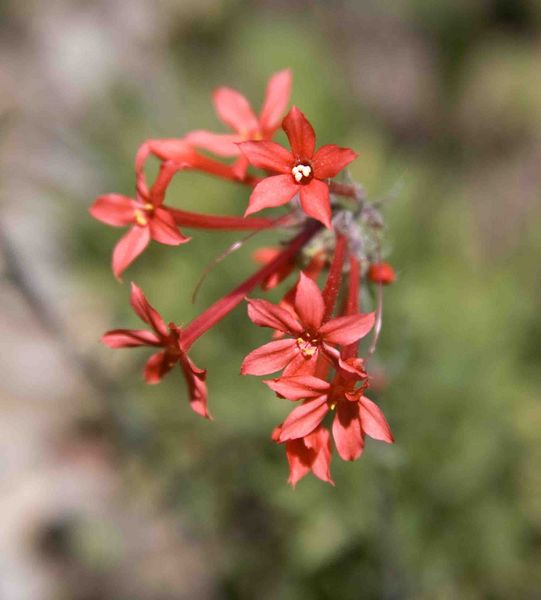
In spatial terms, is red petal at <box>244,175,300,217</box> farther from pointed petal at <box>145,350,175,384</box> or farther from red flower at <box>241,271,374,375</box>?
pointed petal at <box>145,350,175,384</box>

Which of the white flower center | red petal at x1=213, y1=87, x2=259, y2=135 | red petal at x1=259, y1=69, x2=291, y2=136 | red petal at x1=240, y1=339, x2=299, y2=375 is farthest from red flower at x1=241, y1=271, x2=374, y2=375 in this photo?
red petal at x1=213, y1=87, x2=259, y2=135

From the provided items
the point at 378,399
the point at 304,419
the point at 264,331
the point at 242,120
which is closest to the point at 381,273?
the point at 304,419

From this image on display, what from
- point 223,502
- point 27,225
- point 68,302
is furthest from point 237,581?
point 27,225

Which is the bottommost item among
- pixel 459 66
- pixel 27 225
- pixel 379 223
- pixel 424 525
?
pixel 424 525

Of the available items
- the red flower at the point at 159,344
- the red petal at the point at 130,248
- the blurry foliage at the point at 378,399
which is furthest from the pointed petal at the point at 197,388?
the blurry foliage at the point at 378,399

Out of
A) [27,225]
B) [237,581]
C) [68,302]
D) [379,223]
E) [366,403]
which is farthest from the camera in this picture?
[27,225]

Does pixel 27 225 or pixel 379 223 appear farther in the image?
pixel 27 225

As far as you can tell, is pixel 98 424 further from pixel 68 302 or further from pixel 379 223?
pixel 379 223
